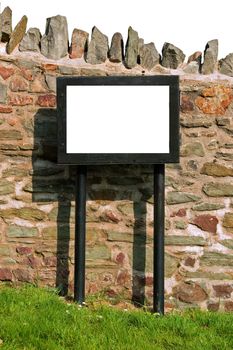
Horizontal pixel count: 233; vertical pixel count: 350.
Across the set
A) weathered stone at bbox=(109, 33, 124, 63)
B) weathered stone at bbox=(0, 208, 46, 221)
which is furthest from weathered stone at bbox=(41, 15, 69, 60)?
weathered stone at bbox=(0, 208, 46, 221)

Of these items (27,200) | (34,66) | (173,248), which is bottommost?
(173,248)

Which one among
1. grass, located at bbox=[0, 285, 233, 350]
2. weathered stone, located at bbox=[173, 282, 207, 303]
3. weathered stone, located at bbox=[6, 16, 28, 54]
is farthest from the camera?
weathered stone, located at bbox=[6, 16, 28, 54]

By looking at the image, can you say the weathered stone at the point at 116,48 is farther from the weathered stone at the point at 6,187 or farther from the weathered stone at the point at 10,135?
the weathered stone at the point at 6,187

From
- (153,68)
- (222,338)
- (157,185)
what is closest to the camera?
(222,338)

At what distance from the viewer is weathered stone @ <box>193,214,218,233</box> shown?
5473mm

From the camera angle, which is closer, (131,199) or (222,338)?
(222,338)

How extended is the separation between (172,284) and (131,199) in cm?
91

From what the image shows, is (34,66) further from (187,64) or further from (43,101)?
(187,64)

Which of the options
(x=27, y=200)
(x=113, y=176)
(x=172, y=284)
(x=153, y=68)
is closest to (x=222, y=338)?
(x=172, y=284)

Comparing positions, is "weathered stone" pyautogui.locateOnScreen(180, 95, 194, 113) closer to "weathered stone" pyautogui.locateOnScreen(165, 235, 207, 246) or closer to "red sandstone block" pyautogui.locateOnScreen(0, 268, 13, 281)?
"weathered stone" pyautogui.locateOnScreen(165, 235, 207, 246)

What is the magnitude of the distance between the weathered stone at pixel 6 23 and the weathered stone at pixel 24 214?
1.68m

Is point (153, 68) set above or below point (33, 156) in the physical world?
above

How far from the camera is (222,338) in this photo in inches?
174

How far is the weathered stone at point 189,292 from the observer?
5438 millimetres
